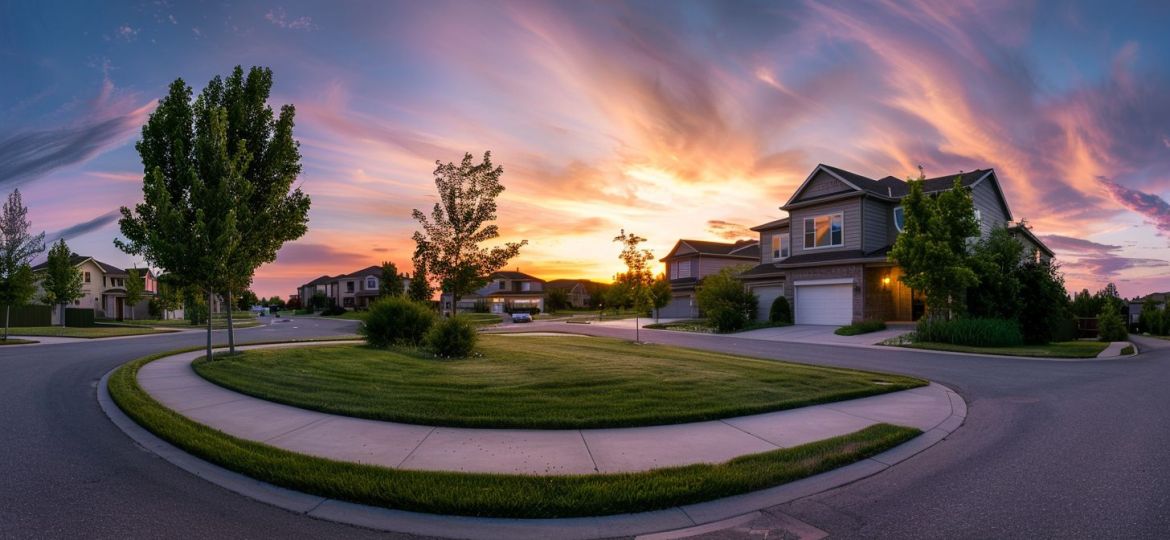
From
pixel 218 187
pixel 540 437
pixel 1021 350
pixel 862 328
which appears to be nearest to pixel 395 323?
pixel 218 187

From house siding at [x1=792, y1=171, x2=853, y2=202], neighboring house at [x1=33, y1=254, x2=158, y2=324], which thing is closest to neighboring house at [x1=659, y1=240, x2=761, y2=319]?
house siding at [x1=792, y1=171, x2=853, y2=202]

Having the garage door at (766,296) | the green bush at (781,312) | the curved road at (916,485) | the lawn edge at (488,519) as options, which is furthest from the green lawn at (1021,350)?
the lawn edge at (488,519)

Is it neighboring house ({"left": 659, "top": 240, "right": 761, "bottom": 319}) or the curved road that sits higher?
neighboring house ({"left": 659, "top": 240, "right": 761, "bottom": 319})

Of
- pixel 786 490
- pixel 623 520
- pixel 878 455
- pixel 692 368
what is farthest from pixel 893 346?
pixel 623 520

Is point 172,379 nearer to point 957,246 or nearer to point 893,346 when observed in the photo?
point 893,346

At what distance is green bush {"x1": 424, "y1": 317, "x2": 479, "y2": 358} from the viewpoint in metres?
14.5

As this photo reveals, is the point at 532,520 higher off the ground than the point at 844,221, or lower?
lower

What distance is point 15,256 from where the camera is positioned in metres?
25.5

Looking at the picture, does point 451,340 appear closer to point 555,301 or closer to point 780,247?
point 780,247

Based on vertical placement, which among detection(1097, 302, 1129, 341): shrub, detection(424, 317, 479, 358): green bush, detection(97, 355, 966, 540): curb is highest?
detection(424, 317, 479, 358): green bush

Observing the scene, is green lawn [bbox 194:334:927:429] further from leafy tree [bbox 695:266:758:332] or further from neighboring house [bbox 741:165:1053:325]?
neighboring house [bbox 741:165:1053:325]

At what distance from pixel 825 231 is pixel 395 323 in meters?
22.6

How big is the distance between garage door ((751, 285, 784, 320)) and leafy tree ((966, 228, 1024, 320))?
11037 mm

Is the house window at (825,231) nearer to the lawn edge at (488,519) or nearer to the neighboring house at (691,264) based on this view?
the neighboring house at (691,264)
